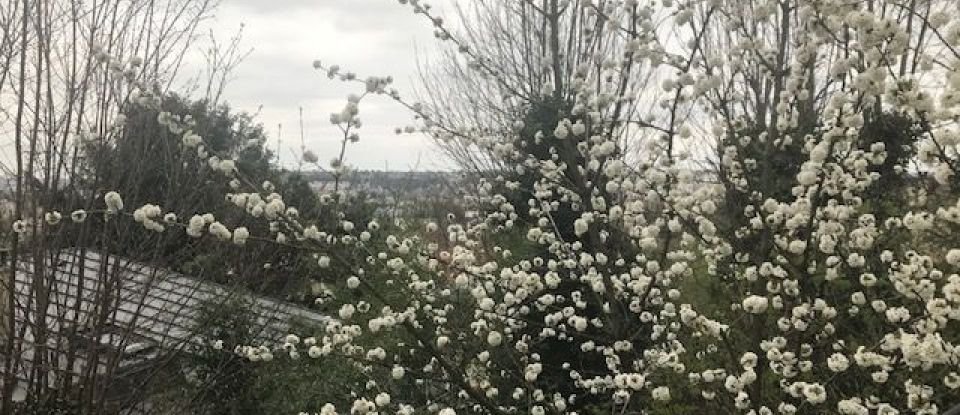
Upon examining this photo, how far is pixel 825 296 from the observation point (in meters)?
4.55

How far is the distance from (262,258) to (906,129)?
19.2ft

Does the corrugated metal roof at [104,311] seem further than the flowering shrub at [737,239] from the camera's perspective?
Yes

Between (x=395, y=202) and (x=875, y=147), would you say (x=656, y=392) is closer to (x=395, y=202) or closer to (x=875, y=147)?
(x=875, y=147)

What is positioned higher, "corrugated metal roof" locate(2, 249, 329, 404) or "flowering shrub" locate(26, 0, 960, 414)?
"flowering shrub" locate(26, 0, 960, 414)

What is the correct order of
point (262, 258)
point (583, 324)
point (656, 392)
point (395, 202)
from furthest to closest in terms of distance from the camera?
point (395, 202) < point (262, 258) < point (583, 324) < point (656, 392)

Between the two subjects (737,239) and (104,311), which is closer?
(737,239)

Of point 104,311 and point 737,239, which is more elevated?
point 737,239

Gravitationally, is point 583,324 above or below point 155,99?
below

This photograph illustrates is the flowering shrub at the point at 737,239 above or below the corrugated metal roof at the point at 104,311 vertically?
above

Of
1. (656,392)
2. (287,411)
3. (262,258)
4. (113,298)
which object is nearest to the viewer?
(656,392)

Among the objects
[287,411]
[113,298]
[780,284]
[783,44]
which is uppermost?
[783,44]

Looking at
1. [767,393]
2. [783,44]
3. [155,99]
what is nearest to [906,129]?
[767,393]

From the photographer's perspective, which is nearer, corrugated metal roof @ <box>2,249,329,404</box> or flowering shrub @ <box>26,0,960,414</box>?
flowering shrub @ <box>26,0,960,414</box>

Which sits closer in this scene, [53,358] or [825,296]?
[825,296]
